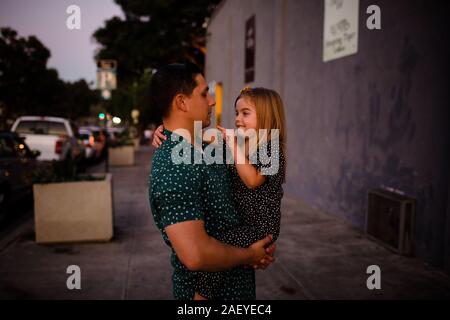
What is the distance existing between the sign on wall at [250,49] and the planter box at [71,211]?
25.6 ft

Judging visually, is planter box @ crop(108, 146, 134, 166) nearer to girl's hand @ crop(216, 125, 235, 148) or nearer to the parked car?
the parked car

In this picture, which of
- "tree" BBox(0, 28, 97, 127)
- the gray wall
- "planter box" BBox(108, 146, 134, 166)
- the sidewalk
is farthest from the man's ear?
"tree" BBox(0, 28, 97, 127)

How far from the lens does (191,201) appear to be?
1.59 m

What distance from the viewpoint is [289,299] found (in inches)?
169

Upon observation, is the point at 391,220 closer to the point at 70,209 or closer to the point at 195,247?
the point at 70,209

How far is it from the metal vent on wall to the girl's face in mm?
3906

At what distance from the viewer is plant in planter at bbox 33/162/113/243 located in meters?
6.13

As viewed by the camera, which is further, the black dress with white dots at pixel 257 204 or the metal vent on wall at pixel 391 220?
the metal vent on wall at pixel 391 220

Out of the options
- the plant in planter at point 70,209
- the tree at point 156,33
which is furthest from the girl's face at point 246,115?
the tree at point 156,33

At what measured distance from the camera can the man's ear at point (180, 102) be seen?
70.1 inches

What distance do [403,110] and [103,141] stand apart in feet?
61.6

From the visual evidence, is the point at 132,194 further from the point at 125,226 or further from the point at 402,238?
the point at 402,238

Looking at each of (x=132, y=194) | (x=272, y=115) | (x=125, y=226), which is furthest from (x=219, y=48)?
(x=272, y=115)

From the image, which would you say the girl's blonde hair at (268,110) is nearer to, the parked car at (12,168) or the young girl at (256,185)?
the young girl at (256,185)
